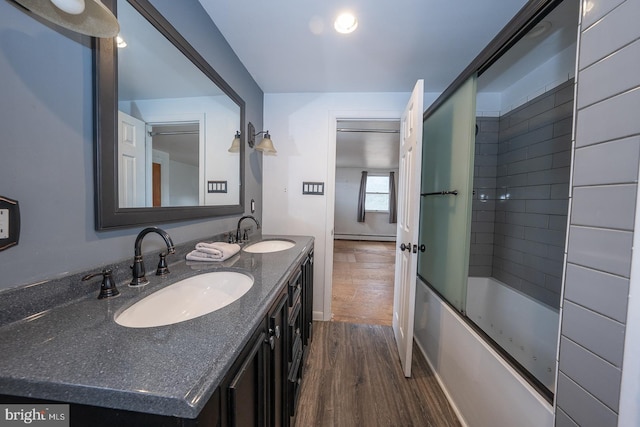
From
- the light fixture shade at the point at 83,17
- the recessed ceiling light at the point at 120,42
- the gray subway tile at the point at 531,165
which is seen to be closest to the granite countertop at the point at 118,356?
the light fixture shade at the point at 83,17

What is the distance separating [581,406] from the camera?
630 mm

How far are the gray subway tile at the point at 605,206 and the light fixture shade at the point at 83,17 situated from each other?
137 centimetres

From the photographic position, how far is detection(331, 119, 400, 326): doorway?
269cm

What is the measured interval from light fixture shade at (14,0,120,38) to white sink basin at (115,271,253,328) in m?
0.79

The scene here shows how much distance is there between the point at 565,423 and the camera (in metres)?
0.68

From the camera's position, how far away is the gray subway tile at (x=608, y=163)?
0.54m

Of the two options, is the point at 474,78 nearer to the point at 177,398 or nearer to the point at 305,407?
the point at 177,398

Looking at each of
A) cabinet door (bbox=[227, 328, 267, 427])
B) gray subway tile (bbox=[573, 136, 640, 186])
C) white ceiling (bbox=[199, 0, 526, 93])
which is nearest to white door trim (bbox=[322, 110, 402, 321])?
white ceiling (bbox=[199, 0, 526, 93])

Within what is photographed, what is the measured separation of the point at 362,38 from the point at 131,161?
4.92ft

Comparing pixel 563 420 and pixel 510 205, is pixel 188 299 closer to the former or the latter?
pixel 563 420

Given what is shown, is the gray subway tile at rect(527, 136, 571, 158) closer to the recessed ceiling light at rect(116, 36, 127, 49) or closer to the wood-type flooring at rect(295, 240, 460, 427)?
the wood-type flooring at rect(295, 240, 460, 427)

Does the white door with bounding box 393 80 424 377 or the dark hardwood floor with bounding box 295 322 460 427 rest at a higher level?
the white door with bounding box 393 80 424 377

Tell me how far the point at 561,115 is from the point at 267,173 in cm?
237

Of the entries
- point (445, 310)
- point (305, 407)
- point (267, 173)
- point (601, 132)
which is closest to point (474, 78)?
point (601, 132)
